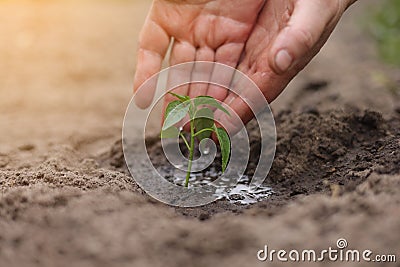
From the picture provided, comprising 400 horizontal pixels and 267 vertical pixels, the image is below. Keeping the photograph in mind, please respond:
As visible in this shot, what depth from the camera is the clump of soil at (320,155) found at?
2.03 meters

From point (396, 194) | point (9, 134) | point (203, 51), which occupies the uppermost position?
point (203, 51)

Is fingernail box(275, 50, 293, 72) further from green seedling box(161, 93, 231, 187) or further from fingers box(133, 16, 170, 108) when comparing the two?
fingers box(133, 16, 170, 108)

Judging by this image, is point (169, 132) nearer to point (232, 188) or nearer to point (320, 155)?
point (232, 188)

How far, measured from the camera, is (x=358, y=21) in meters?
6.07

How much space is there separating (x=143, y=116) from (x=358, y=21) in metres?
3.81

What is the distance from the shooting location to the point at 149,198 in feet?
6.66

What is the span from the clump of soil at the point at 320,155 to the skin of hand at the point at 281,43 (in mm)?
280

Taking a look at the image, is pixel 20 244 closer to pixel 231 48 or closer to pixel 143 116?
pixel 231 48

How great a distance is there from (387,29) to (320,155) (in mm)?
3541

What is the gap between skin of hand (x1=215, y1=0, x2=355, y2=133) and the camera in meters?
1.97

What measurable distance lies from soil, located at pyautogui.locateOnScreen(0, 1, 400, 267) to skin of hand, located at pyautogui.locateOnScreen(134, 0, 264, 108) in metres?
0.46

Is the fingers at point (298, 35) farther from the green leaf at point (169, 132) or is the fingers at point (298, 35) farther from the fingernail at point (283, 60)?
the green leaf at point (169, 132)

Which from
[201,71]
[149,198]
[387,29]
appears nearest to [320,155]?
[201,71]

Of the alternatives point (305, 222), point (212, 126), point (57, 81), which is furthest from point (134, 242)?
point (57, 81)
